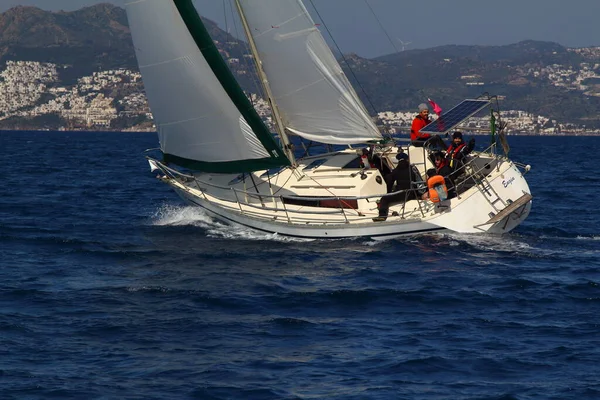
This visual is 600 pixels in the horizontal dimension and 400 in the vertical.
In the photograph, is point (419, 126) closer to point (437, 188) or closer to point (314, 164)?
point (314, 164)

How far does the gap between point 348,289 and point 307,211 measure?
18.4ft

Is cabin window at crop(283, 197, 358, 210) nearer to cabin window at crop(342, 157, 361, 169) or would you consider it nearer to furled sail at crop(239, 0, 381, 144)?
cabin window at crop(342, 157, 361, 169)

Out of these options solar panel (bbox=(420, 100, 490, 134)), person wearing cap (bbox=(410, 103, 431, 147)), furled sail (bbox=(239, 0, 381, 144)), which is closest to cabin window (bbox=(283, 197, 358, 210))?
furled sail (bbox=(239, 0, 381, 144))

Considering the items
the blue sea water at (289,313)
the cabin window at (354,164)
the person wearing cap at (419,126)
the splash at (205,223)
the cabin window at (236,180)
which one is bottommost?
the blue sea water at (289,313)

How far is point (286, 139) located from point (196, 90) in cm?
290

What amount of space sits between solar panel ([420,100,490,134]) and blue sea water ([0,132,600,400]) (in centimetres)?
260

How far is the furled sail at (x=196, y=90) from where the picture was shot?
2473 cm

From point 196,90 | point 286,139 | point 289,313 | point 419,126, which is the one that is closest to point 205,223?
point 286,139

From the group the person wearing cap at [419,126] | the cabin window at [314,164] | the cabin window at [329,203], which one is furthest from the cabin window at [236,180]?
the person wearing cap at [419,126]

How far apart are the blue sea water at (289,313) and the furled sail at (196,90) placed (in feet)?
7.06

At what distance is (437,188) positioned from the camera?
75.4ft

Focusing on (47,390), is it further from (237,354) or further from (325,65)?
(325,65)

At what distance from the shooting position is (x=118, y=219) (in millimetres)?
29188

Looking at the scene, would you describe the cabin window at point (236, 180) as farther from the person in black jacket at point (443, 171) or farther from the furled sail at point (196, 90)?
the person in black jacket at point (443, 171)
